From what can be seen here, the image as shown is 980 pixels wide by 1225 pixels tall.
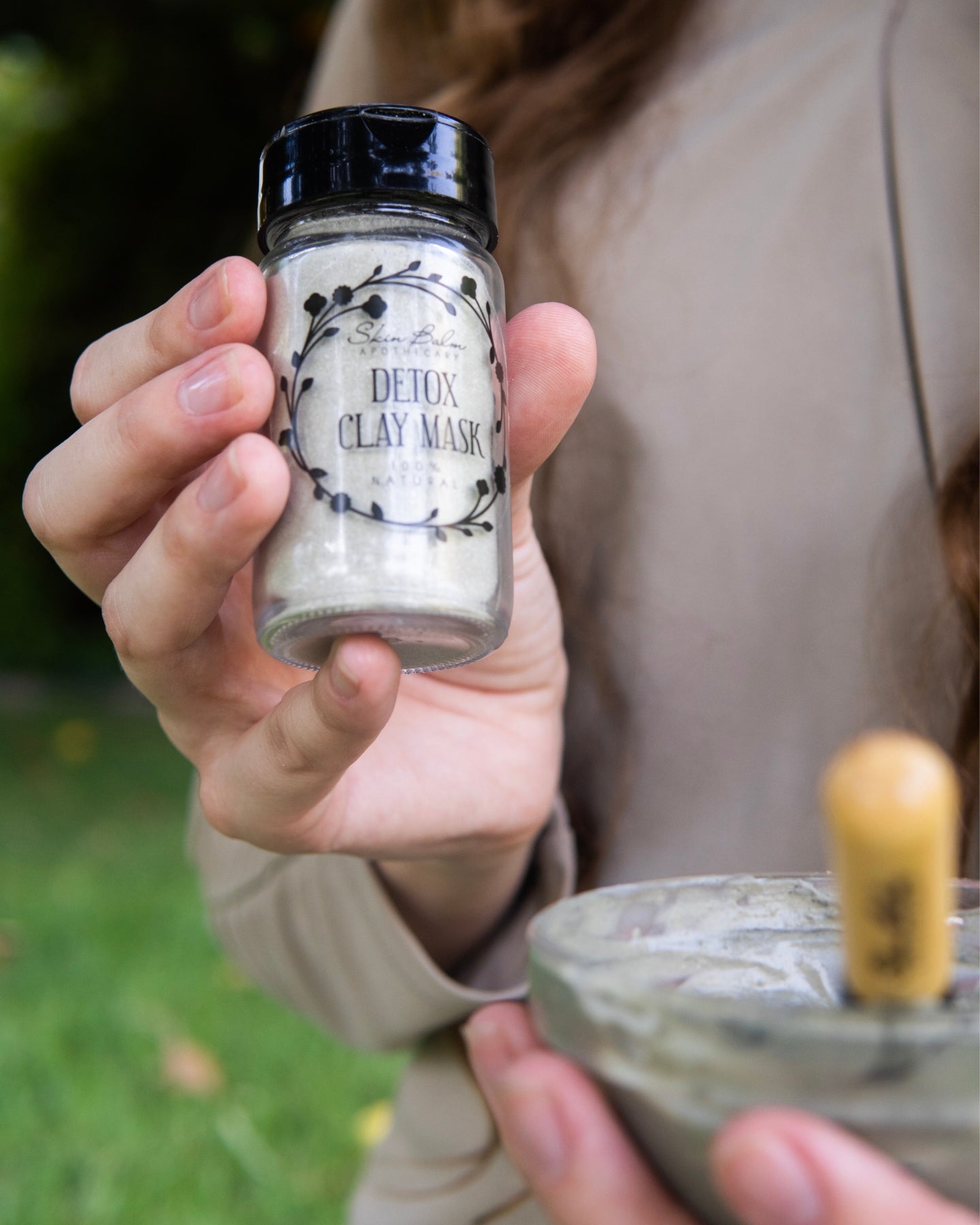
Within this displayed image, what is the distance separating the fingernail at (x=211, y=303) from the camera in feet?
2.10

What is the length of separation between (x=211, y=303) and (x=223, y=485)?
125mm

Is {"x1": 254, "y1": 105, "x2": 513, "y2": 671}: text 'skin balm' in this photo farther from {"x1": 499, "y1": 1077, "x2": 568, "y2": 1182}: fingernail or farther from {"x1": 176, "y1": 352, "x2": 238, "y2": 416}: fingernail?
{"x1": 499, "y1": 1077, "x2": 568, "y2": 1182}: fingernail

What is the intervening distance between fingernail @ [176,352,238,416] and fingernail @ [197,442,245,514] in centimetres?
4

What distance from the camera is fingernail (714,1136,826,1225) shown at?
38cm

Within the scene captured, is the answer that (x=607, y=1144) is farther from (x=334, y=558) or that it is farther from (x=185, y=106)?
(x=185, y=106)

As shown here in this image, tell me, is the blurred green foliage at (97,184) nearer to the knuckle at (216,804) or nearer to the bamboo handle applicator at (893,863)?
the knuckle at (216,804)

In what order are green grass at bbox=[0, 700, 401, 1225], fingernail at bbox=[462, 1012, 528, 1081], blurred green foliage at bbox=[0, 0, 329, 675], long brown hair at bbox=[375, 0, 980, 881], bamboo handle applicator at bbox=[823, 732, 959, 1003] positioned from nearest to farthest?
bamboo handle applicator at bbox=[823, 732, 959, 1003]
fingernail at bbox=[462, 1012, 528, 1081]
long brown hair at bbox=[375, 0, 980, 881]
green grass at bbox=[0, 700, 401, 1225]
blurred green foliage at bbox=[0, 0, 329, 675]

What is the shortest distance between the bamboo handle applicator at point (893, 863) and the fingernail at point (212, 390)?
39 cm

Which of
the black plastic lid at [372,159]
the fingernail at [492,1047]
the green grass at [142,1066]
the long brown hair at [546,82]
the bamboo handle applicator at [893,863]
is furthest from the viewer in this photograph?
the green grass at [142,1066]

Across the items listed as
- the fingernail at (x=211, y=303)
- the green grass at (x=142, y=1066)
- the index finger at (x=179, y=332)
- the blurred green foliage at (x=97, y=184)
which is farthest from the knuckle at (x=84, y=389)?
the blurred green foliage at (x=97, y=184)

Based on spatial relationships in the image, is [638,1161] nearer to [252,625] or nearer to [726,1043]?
[726,1043]

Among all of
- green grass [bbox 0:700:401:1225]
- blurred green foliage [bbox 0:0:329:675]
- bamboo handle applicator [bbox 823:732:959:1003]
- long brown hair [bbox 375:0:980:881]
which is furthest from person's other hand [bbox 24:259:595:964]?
blurred green foliage [bbox 0:0:329:675]

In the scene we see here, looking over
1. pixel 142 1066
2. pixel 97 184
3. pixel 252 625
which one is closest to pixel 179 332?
pixel 252 625

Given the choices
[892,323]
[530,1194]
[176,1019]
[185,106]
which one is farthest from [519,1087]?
[185,106]
